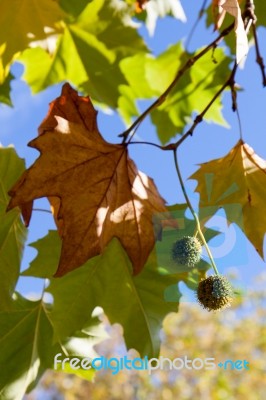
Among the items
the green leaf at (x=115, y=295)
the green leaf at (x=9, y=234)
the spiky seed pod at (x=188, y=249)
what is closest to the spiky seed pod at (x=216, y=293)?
the spiky seed pod at (x=188, y=249)

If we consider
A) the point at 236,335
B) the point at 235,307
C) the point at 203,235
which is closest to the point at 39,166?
the point at 203,235

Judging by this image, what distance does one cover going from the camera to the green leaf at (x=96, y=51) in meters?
1.82

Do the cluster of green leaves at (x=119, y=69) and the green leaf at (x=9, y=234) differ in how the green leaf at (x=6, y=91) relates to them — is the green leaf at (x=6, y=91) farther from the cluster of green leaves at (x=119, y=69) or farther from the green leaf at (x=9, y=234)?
the green leaf at (x=9, y=234)

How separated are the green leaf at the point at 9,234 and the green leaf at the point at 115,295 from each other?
100 millimetres

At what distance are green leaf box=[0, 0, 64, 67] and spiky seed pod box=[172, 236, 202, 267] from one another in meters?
0.62

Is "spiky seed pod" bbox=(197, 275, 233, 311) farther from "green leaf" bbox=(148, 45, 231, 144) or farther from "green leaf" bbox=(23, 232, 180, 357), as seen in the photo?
"green leaf" bbox=(148, 45, 231, 144)

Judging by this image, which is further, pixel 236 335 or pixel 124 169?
pixel 236 335

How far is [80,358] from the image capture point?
1373 millimetres

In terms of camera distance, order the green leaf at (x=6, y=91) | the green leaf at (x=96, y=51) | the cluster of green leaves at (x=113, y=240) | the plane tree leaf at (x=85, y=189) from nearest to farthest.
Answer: the plane tree leaf at (x=85, y=189), the cluster of green leaves at (x=113, y=240), the green leaf at (x=6, y=91), the green leaf at (x=96, y=51)

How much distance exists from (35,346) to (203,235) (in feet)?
1.76

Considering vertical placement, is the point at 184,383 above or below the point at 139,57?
below

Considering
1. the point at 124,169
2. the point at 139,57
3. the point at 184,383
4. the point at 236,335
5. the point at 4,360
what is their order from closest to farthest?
the point at 124,169
the point at 4,360
the point at 139,57
the point at 184,383
the point at 236,335

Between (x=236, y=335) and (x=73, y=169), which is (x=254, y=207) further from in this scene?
(x=236, y=335)

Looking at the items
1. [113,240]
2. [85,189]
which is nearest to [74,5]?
[113,240]
